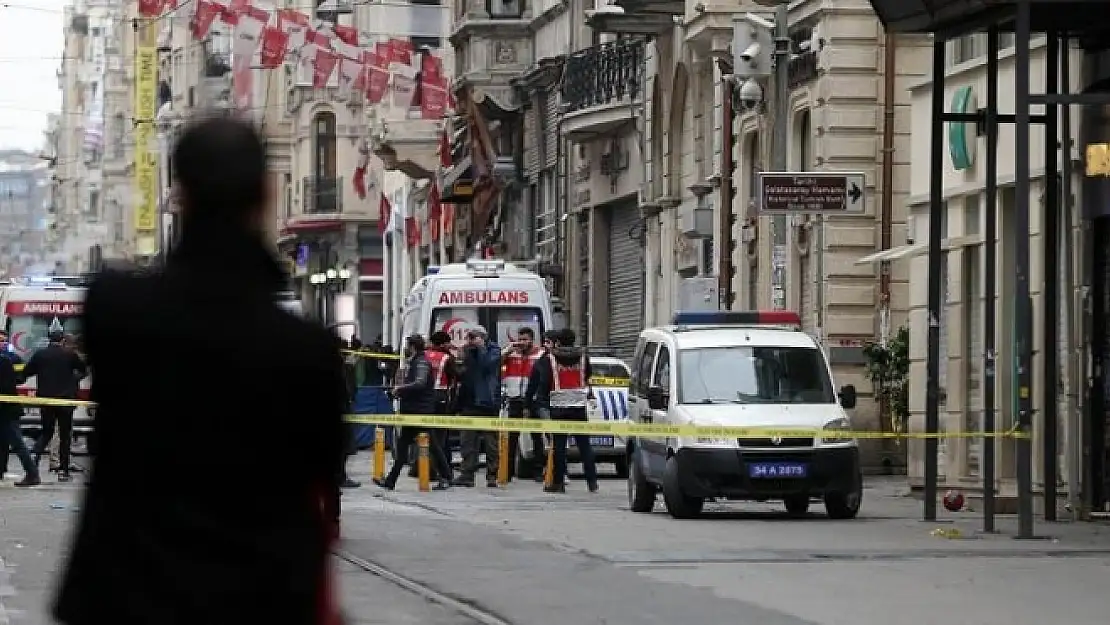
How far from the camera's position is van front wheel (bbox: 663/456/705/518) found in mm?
23844

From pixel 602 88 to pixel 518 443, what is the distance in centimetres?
1639

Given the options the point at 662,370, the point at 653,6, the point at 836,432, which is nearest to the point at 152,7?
the point at 653,6

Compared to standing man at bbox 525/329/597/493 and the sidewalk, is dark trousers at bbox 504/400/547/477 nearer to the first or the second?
→ standing man at bbox 525/329/597/493

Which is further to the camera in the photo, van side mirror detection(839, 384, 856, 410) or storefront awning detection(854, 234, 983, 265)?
→ storefront awning detection(854, 234, 983, 265)

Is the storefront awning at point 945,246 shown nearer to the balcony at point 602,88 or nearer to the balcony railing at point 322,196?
the balcony at point 602,88

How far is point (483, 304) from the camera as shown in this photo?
36.8 metres

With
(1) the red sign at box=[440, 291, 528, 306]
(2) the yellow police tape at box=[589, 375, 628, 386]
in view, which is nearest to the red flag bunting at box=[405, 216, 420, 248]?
(1) the red sign at box=[440, 291, 528, 306]

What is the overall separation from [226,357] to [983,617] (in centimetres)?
974

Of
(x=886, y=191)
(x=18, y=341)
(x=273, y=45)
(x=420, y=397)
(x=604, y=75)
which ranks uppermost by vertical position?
(x=273, y=45)

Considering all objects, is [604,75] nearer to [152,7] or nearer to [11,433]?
[152,7]

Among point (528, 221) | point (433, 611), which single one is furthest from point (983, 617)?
point (528, 221)

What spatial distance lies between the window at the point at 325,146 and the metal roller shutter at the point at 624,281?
108ft

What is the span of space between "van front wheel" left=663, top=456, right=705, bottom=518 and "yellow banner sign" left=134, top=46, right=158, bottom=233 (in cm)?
9211

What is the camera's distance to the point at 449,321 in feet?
122
